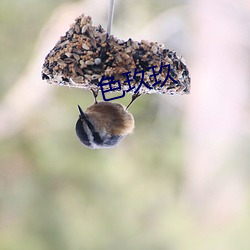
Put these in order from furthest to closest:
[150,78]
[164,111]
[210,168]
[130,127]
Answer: [164,111], [210,168], [130,127], [150,78]

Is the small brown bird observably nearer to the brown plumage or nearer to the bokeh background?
the brown plumage

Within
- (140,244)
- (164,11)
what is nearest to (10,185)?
(140,244)

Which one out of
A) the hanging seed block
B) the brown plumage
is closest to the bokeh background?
the brown plumage

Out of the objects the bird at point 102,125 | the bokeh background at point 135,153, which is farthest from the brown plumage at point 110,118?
the bokeh background at point 135,153

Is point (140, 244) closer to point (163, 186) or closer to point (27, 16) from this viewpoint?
point (163, 186)

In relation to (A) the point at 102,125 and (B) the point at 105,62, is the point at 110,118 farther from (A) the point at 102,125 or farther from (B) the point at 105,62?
(B) the point at 105,62

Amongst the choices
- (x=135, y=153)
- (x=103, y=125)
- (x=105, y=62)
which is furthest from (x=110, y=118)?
(x=135, y=153)
